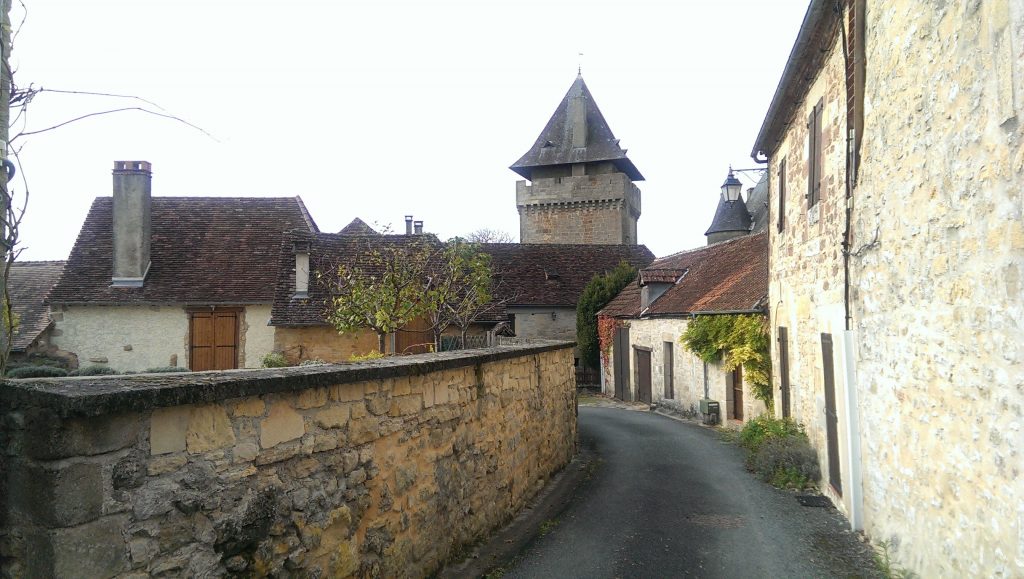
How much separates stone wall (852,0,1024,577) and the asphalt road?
73 centimetres

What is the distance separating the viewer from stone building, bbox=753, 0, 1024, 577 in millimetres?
3512

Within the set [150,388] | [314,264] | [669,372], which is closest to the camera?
[150,388]

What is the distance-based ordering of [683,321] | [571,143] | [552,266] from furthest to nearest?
[571,143] < [552,266] < [683,321]

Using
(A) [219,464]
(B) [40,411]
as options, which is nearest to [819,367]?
(A) [219,464]

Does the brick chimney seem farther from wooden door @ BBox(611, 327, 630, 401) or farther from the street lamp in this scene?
the street lamp

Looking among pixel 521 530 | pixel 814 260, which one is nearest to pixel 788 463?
pixel 814 260

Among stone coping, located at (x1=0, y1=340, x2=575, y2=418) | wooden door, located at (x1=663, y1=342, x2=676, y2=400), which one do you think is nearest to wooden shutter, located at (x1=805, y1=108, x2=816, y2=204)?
stone coping, located at (x1=0, y1=340, x2=575, y2=418)

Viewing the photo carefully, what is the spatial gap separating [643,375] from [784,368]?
10242 millimetres

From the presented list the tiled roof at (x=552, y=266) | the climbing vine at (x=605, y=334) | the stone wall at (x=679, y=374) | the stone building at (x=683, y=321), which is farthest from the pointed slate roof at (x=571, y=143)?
the stone wall at (x=679, y=374)

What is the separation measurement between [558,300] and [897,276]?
24061 millimetres

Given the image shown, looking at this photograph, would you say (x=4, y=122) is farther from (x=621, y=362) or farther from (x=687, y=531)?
(x=621, y=362)

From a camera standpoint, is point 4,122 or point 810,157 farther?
point 810,157

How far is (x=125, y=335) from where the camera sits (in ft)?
72.7

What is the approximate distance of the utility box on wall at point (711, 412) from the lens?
15359 millimetres
